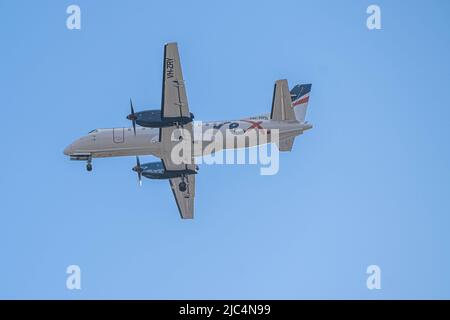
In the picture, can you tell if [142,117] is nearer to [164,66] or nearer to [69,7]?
[164,66]

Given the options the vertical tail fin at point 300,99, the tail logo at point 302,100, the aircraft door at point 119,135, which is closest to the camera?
the vertical tail fin at point 300,99

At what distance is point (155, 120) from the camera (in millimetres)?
45094

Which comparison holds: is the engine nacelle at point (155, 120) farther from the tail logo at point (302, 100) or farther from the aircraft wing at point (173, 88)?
the tail logo at point (302, 100)

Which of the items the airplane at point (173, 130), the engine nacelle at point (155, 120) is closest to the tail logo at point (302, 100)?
the airplane at point (173, 130)

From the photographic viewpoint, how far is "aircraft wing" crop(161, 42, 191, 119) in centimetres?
4244

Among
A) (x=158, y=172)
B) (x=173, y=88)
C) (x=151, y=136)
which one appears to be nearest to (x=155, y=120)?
(x=173, y=88)

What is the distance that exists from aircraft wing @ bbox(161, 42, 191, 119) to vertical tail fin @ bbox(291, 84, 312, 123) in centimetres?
746

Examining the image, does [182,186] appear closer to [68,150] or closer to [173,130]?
[173,130]

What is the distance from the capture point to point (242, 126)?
46031mm

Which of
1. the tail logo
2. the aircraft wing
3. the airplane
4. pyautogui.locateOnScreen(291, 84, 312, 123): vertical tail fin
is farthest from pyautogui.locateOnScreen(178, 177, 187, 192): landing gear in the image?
the tail logo

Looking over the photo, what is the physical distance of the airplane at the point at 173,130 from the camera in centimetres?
4406

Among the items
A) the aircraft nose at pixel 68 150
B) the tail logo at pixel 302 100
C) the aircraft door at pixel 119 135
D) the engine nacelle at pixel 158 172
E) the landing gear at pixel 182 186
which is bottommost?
the landing gear at pixel 182 186

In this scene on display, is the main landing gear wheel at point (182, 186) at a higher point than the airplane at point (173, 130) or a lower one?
lower
